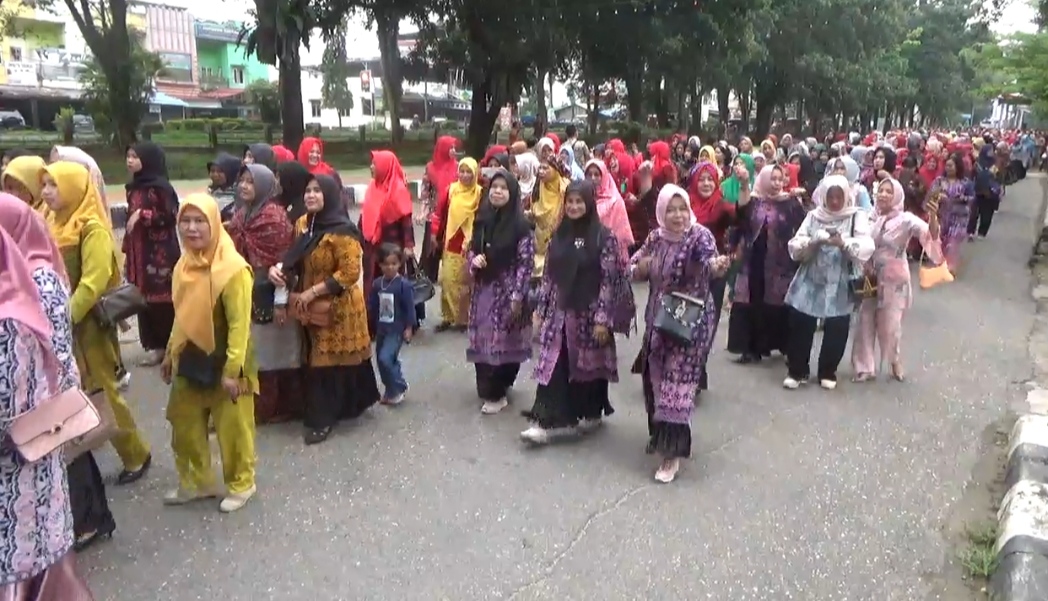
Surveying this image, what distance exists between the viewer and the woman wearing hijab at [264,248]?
4.81 metres

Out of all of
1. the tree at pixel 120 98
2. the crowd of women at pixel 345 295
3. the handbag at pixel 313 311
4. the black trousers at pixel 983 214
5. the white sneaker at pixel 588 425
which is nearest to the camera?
the crowd of women at pixel 345 295

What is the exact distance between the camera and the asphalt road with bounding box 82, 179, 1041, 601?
3.50 meters

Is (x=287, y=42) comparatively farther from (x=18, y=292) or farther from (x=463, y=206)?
(x=18, y=292)

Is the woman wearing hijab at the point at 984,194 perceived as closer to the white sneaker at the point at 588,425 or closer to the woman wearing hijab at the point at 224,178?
the white sneaker at the point at 588,425

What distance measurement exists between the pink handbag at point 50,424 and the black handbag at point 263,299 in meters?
2.60

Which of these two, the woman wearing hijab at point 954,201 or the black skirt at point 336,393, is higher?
the woman wearing hijab at point 954,201

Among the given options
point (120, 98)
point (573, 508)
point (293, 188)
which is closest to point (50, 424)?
point (573, 508)

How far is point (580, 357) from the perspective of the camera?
15.4 ft

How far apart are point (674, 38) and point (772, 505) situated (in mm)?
19263

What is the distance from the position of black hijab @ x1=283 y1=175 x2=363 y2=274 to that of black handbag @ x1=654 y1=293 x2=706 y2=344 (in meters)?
1.67

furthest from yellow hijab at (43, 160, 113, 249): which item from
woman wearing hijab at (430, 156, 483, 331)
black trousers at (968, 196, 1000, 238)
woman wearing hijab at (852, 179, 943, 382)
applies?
black trousers at (968, 196, 1000, 238)

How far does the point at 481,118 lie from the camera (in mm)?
22641

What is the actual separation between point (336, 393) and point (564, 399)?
129 centimetres

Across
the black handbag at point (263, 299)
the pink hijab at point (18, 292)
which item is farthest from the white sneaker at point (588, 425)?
the pink hijab at point (18, 292)
